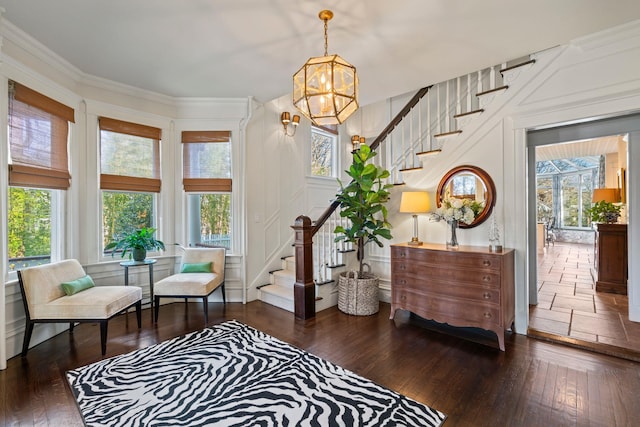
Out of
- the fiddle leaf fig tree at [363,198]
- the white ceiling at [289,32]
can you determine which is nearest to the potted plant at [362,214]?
the fiddle leaf fig tree at [363,198]

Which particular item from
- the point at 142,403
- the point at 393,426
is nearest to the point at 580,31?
the point at 393,426

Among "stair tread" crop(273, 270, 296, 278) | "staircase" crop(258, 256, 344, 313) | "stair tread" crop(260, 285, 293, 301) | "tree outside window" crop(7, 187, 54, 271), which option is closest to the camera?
"tree outside window" crop(7, 187, 54, 271)

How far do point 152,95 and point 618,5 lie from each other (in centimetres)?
495

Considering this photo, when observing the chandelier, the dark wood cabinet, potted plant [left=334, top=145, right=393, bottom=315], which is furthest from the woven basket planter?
the dark wood cabinet

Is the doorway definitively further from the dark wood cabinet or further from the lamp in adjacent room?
the lamp in adjacent room

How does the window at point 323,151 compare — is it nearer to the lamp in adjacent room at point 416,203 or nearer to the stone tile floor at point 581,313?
the lamp in adjacent room at point 416,203

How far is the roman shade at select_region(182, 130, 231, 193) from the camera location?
4.25 m

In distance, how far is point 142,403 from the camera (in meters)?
1.99

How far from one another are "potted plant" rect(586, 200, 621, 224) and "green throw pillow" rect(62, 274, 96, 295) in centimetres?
694

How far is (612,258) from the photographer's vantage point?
13.9ft

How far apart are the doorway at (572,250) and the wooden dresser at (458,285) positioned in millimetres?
671

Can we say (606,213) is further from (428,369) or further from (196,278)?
(196,278)

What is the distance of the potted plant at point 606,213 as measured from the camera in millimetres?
4391

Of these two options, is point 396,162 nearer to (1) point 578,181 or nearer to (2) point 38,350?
(2) point 38,350
